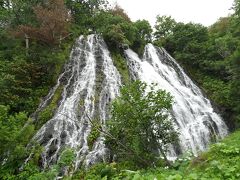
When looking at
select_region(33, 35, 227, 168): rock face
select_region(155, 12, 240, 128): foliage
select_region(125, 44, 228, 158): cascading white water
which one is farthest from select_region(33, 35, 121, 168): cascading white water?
select_region(155, 12, 240, 128): foliage

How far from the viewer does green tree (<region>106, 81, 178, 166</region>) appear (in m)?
10.5

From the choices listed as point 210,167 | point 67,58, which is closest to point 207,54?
point 67,58

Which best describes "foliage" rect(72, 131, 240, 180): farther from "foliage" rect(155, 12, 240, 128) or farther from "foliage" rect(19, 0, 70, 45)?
"foliage" rect(19, 0, 70, 45)

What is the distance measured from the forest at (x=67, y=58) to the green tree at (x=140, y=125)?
0.11m

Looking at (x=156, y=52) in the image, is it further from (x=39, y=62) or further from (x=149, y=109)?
(x=149, y=109)

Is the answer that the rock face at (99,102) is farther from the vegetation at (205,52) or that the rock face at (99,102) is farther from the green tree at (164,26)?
the green tree at (164,26)

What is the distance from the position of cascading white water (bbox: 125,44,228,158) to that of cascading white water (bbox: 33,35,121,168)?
8.39 ft

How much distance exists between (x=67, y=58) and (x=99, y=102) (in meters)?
6.13

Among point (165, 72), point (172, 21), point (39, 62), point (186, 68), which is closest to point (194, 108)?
point (165, 72)

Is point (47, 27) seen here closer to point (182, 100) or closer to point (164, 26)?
point (182, 100)

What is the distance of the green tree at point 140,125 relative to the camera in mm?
10453

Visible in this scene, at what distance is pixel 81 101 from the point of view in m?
17.1

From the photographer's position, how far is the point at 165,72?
2366 cm

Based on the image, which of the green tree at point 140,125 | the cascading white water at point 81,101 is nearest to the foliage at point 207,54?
the cascading white water at point 81,101
